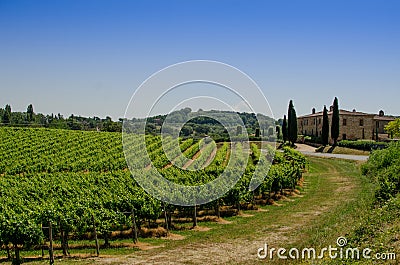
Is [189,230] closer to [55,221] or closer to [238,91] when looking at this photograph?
[55,221]

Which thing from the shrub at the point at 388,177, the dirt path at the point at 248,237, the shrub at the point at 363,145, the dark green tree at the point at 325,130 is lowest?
the dirt path at the point at 248,237

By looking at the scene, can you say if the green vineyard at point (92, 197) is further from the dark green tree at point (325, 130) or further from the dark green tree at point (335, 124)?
the dark green tree at point (335, 124)

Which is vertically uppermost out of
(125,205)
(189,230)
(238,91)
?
(238,91)

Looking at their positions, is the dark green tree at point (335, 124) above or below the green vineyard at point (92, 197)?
above

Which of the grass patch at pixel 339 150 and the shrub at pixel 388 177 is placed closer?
the shrub at pixel 388 177

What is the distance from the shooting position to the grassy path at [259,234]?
12.0 meters

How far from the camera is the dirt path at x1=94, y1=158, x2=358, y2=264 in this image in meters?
12.1

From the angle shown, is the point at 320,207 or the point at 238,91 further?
the point at 320,207

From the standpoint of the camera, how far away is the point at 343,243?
1045cm

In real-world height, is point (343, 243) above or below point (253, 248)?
above

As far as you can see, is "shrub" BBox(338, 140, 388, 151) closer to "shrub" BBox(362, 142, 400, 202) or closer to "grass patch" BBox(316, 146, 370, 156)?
"grass patch" BBox(316, 146, 370, 156)

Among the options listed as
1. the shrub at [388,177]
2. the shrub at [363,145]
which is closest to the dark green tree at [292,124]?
the shrub at [363,145]

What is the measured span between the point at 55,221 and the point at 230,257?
5.60 meters

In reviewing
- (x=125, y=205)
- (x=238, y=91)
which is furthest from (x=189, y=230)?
(x=238, y=91)
